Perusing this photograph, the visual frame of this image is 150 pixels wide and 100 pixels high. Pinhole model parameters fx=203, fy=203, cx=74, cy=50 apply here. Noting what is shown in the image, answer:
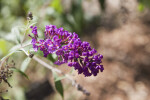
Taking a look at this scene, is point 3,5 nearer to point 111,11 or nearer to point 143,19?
point 111,11

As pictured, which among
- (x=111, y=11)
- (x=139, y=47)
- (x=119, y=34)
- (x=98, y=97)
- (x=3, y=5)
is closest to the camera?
(x=98, y=97)

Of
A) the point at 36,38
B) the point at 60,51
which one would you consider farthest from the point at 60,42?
the point at 36,38

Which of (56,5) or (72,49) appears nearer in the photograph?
(72,49)

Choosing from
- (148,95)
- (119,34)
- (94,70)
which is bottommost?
(94,70)

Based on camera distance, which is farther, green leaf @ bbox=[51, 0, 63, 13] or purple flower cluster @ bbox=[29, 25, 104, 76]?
green leaf @ bbox=[51, 0, 63, 13]

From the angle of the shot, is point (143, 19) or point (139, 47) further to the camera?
point (143, 19)

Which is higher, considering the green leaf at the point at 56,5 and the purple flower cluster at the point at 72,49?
the green leaf at the point at 56,5

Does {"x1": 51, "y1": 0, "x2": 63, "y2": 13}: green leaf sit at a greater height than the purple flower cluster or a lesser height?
greater

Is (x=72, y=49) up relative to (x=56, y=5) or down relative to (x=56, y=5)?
down
